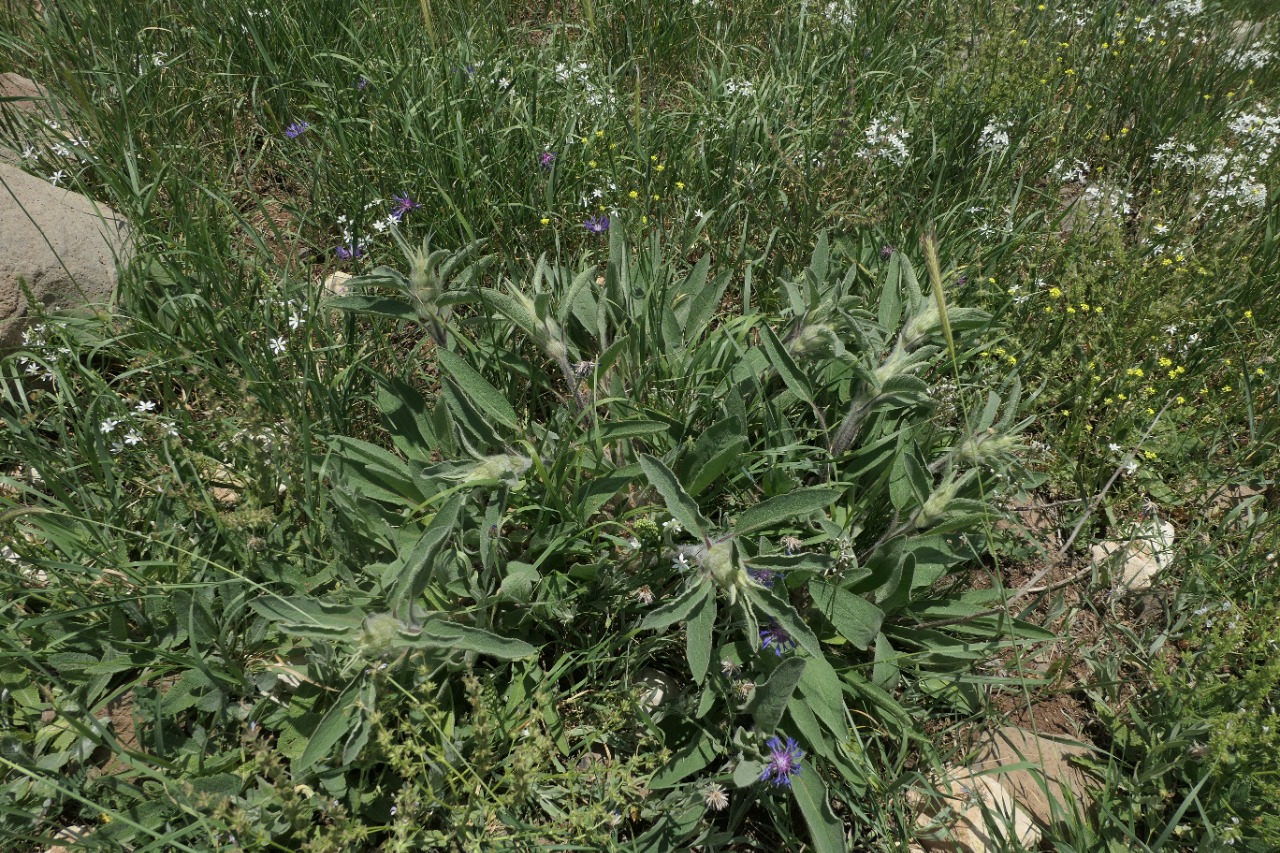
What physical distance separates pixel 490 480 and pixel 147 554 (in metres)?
1.01

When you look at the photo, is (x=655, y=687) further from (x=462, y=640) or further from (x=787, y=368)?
(x=787, y=368)

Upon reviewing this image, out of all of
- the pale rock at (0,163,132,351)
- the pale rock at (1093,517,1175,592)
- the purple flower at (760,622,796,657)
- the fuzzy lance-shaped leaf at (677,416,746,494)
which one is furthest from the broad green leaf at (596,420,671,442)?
the pale rock at (0,163,132,351)

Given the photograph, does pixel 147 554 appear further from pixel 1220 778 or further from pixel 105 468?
pixel 1220 778

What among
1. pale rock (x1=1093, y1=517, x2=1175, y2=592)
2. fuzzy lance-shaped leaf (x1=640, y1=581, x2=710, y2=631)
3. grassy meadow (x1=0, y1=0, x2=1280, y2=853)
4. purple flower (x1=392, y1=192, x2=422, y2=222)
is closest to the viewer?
fuzzy lance-shaped leaf (x1=640, y1=581, x2=710, y2=631)

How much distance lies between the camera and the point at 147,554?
2.17 m

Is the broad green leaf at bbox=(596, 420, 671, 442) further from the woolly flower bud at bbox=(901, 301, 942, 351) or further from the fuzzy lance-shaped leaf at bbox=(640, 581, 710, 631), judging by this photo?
the woolly flower bud at bbox=(901, 301, 942, 351)

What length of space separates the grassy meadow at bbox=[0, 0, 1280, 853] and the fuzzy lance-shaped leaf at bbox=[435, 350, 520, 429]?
0.01m

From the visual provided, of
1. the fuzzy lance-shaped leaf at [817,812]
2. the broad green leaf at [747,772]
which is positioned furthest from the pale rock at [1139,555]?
the broad green leaf at [747,772]

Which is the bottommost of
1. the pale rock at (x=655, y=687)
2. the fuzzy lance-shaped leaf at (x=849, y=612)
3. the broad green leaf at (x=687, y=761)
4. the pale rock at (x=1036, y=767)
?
the pale rock at (x=1036, y=767)

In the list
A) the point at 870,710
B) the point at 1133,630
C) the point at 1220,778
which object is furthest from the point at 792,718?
the point at 1133,630

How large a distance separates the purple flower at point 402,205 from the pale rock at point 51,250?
0.81 m

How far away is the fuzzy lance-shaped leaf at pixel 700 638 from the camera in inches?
67.6

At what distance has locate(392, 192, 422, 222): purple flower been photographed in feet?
8.93

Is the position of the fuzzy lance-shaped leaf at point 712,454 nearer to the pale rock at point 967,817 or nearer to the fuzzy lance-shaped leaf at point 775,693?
the fuzzy lance-shaped leaf at point 775,693
